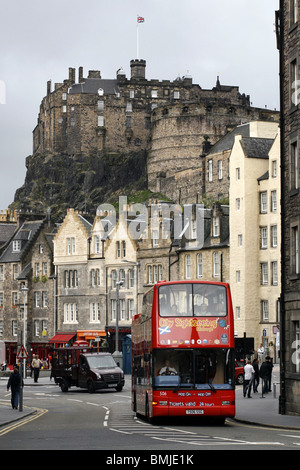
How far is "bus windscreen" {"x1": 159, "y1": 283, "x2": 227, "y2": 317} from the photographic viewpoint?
27625 millimetres

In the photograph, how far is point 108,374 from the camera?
50.3 meters

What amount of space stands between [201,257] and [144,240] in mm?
7071

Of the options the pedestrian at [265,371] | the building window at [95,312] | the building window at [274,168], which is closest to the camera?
the pedestrian at [265,371]

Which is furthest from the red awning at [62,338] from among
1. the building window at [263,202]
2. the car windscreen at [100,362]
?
the car windscreen at [100,362]

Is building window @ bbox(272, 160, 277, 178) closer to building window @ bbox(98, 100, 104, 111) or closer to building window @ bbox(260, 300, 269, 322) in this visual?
building window @ bbox(260, 300, 269, 322)

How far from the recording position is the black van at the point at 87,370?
1944 inches

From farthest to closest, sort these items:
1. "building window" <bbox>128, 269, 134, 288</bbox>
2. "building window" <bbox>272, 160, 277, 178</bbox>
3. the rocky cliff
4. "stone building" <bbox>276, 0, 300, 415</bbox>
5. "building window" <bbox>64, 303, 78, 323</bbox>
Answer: the rocky cliff < "building window" <bbox>64, 303, 78, 323</bbox> < "building window" <bbox>128, 269, 134, 288</bbox> < "building window" <bbox>272, 160, 277, 178</bbox> < "stone building" <bbox>276, 0, 300, 415</bbox>

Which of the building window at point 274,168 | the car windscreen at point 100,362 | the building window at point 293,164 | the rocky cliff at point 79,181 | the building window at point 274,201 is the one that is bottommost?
the car windscreen at point 100,362

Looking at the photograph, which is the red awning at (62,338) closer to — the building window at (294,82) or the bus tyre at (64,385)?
the bus tyre at (64,385)

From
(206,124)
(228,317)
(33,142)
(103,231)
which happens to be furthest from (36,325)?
(33,142)

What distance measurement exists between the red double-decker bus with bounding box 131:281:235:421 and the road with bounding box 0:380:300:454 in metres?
0.70

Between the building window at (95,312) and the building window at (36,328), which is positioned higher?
the building window at (95,312)

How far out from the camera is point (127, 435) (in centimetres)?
2423

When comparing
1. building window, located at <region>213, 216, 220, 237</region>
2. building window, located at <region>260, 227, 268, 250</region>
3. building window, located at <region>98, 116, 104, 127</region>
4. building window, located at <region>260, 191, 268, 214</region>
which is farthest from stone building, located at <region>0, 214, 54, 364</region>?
building window, located at <region>98, 116, 104, 127</region>
